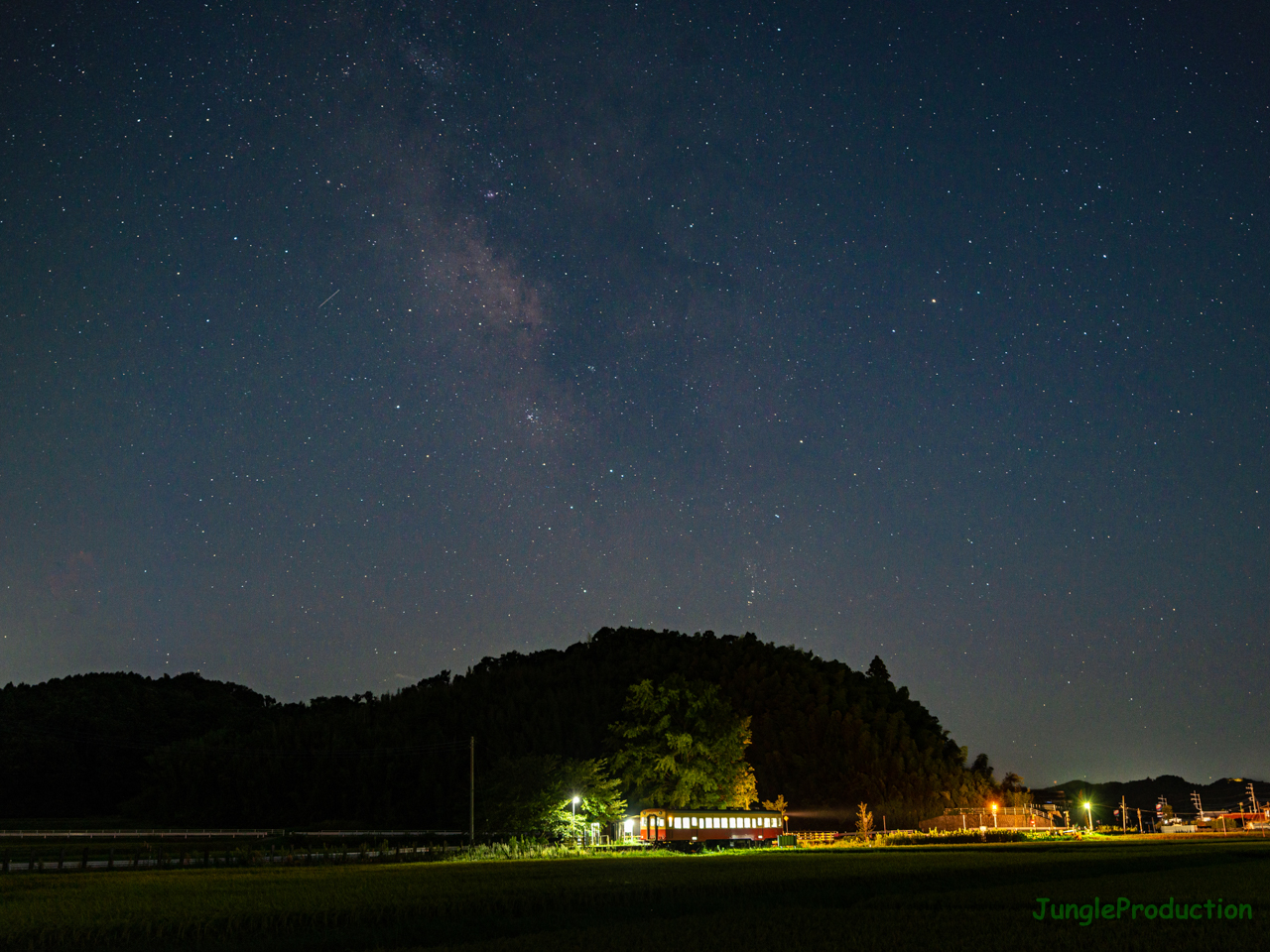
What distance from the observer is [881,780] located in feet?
372

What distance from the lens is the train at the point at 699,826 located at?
222 feet

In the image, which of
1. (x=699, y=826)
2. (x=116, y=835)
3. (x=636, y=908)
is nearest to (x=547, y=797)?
(x=699, y=826)

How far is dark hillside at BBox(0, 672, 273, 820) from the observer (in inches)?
4636

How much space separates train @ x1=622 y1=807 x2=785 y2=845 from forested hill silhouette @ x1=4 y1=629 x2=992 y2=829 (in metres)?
33.1

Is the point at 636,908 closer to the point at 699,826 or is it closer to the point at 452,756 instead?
the point at 699,826

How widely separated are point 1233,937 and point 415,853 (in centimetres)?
4572

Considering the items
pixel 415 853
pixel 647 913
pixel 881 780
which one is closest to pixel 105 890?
pixel 647 913

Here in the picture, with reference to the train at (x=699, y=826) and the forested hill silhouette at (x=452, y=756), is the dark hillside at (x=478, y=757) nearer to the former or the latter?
the forested hill silhouette at (x=452, y=756)

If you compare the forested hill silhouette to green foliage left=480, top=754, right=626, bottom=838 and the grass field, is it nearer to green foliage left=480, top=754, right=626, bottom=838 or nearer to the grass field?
green foliage left=480, top=754, right=626, bottom=838

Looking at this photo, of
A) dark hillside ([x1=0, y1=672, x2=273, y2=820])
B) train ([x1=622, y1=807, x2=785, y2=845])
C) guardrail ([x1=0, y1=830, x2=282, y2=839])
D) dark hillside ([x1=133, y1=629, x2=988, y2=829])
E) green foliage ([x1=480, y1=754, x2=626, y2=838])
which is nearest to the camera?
green foliage ([x1=480, y1=754, x2=626, y2=838])

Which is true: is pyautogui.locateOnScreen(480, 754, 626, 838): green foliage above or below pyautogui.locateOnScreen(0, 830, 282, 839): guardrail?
above

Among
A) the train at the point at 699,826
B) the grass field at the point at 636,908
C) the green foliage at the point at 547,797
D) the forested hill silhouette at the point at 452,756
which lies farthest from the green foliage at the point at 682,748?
the grass field at the point at 636,908

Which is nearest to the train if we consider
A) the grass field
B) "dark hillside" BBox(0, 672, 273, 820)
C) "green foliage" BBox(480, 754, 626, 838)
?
"green foliage" BBox(480, 754, 626, 838)

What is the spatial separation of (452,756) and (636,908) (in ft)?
314
